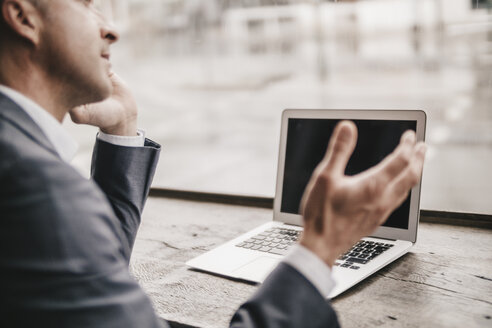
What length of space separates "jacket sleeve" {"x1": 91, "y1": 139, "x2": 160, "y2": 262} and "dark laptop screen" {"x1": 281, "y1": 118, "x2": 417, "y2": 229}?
41 cm

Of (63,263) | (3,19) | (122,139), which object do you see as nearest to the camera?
(63,263)

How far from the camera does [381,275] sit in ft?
3.08

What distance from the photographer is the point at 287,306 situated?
0.58m

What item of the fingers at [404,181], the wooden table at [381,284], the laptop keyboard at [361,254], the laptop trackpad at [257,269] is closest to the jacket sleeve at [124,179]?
the wooden table at [381,284]

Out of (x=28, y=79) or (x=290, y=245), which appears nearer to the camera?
(x=28, y=79)

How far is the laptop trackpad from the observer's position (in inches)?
36.8

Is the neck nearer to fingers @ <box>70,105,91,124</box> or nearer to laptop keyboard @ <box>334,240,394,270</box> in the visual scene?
fingers @ <box>70,105,91,124</box>

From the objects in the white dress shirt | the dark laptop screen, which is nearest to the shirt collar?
the white dress shirt

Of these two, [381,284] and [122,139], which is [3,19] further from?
[381,284]

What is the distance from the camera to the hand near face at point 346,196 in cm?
57

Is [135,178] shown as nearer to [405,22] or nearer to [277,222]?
[277,222]

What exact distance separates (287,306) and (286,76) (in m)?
1.67

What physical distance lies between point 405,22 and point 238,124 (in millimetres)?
981

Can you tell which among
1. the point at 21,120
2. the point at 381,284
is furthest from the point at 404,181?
the point at 21,120
